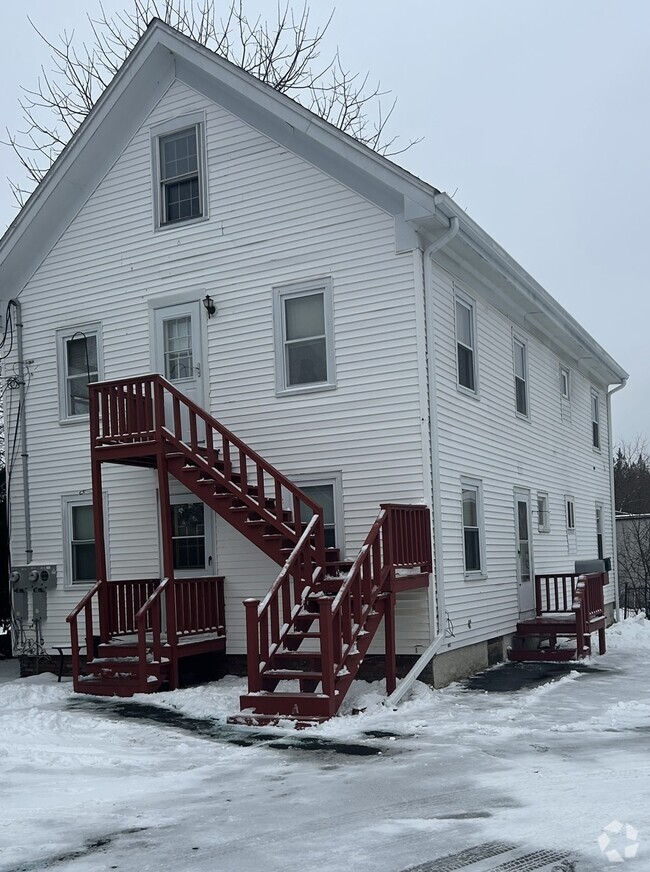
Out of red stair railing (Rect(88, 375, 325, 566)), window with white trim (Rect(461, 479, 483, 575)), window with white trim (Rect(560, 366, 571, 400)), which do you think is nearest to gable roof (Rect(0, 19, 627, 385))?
window with white trim (Rect(560, 366, 571, 400))

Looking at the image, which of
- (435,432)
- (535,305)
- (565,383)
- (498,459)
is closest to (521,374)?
(535,305)

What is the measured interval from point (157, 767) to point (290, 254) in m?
8.06

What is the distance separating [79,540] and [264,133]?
7.16 metres

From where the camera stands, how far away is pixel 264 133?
14984 mm

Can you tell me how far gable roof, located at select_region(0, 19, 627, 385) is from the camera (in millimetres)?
13547

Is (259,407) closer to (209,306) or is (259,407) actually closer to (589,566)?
(209,306)

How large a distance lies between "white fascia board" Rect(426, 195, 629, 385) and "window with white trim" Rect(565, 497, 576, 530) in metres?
3.21

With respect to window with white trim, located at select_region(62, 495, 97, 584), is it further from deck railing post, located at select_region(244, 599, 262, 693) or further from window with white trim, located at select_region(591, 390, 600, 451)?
window with white trim, located at select_region(591, 390, 600, 451)

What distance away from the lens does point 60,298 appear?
16.9 metres

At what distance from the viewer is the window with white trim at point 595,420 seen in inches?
967

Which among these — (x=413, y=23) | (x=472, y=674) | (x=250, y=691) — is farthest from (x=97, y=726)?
(x=413, y=23)

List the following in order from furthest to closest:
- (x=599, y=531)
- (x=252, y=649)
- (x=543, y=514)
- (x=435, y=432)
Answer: (x=599, y=531) < (x=543, y=514) < (x=435, y=432) < (x=252, y=649)

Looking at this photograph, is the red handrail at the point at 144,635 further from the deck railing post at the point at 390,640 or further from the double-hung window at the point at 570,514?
the double-hung window at the point at 570,514

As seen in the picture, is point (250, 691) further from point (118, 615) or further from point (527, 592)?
point (527, 592)
